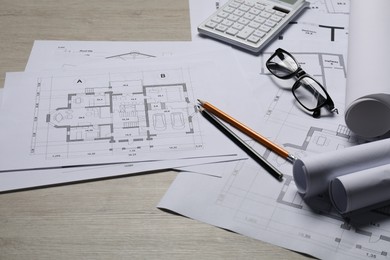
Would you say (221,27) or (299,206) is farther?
(221,27)

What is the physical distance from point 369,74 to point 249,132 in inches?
6.5

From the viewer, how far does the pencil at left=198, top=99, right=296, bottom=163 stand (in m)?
0.71

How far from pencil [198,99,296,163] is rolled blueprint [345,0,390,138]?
0.09 m

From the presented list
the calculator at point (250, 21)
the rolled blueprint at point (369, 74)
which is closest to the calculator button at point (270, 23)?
the calculator at point (250, 21)

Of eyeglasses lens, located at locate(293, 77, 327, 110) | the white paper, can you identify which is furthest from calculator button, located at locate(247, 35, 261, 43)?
the white paper

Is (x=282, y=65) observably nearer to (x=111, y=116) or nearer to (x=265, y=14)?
(x=265, y=14)

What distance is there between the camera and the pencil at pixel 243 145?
69 centimetres

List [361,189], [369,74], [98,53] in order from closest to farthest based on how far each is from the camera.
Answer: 1. [361,189]
2. [369,74]
3. [98,53]

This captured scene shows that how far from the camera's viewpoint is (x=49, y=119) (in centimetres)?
76

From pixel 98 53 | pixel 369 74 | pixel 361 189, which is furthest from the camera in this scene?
pixel 98 53

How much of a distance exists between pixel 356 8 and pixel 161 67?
12.0 inches

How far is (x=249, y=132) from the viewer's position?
74 cm

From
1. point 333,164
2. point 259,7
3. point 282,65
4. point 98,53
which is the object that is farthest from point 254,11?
point 333,164

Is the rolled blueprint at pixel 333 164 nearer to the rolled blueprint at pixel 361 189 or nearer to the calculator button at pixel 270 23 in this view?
the rolled blueprint at pixel 361 189
